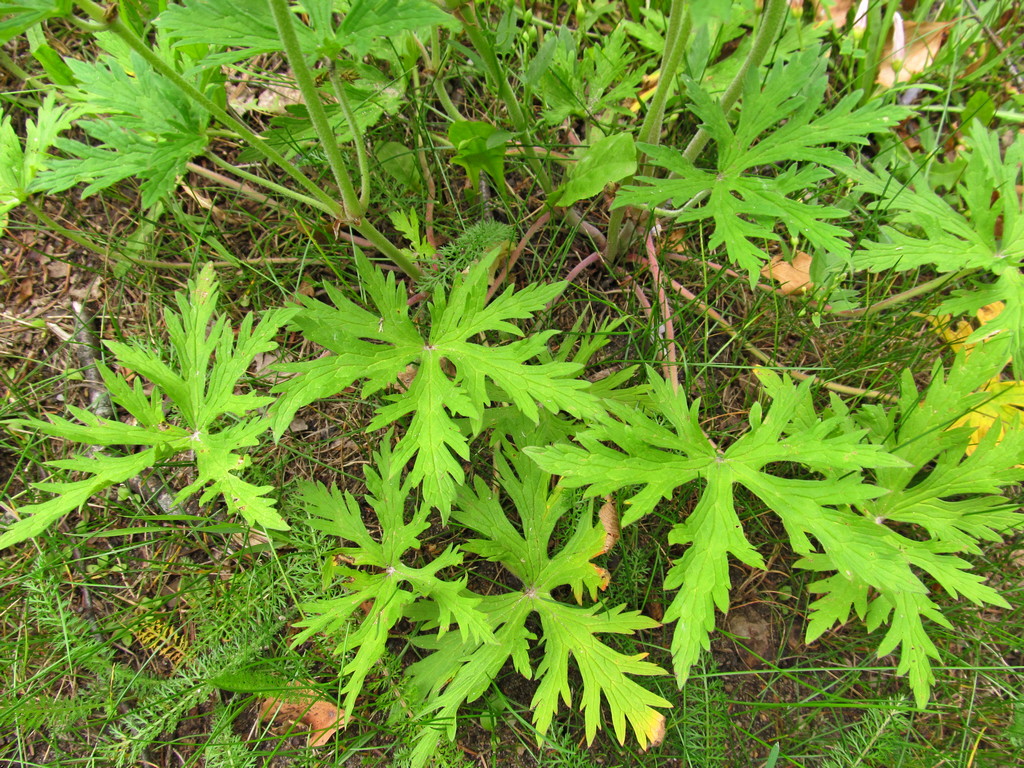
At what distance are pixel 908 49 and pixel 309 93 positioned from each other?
2.68 m

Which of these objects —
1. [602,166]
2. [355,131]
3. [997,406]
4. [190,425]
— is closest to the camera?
[355,131]

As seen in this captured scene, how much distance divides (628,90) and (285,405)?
1.65m

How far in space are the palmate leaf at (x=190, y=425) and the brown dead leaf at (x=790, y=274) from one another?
1.82 metres

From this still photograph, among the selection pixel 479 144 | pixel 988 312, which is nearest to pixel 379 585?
pixel 479 144

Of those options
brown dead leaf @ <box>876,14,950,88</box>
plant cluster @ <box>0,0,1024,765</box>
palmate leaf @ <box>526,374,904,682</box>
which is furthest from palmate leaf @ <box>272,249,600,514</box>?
brown dead leaf @ <box>876,14,950,88</box>

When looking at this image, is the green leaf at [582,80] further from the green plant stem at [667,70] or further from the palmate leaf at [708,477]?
the palmate leaf at [708,477]

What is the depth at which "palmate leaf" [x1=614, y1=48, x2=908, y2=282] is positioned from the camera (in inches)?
73.4

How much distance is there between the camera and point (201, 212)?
108 inches

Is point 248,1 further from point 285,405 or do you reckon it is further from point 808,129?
point 808,129

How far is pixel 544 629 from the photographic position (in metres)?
2.12

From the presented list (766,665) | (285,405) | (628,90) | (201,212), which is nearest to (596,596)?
(766,665)

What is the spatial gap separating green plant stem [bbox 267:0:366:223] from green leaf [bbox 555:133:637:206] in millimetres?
753

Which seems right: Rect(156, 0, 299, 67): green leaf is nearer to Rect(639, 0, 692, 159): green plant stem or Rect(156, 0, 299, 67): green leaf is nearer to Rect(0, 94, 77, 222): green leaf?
Rect(0, 94, 77, 222): green leaf

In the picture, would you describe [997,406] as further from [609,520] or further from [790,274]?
[609,520]
